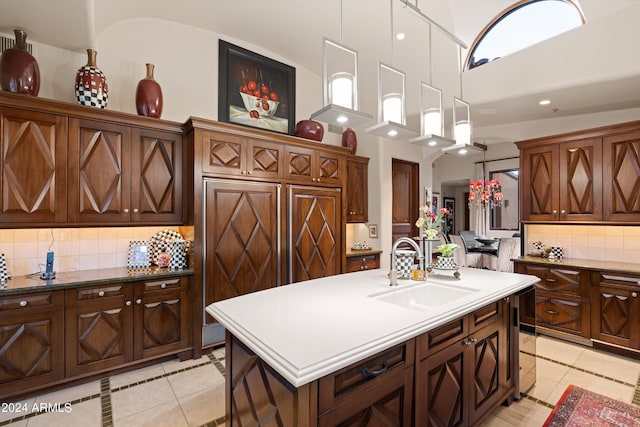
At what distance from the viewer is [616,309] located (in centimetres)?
304

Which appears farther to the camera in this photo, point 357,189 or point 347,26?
point 357,189

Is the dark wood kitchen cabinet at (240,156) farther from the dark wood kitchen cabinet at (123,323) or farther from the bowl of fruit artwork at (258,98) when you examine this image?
the dark wood kitchen cabinet at (123,323)

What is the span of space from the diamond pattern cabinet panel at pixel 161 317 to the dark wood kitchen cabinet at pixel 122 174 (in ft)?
2.21

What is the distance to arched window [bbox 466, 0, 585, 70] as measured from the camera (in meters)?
3.27

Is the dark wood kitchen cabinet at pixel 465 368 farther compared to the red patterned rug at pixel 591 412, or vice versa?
the red patterned rug at pixel 591 412

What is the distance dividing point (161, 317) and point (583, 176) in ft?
16.1

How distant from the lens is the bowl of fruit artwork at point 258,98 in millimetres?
3859

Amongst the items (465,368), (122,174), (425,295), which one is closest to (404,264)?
(425,295)

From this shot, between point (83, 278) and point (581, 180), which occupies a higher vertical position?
point (581, 180)

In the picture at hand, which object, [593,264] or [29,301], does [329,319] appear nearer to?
[29,301]

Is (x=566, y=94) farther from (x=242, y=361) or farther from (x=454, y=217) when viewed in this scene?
(x=454, y=217)

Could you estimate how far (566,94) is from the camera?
336 cm

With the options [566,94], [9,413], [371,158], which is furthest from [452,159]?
[9,413]

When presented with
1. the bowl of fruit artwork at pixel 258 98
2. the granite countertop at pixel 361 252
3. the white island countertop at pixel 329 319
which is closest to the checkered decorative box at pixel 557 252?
the white island countertop at pixel 329 319
